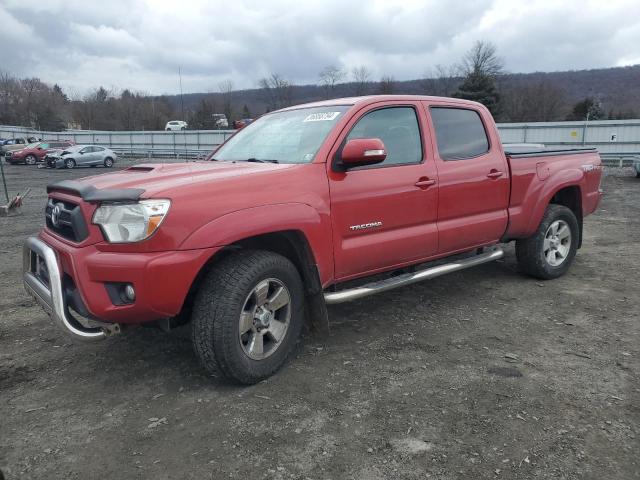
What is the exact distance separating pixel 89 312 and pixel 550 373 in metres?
2.92

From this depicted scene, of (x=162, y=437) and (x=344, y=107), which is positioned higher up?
(x=344, y=107)

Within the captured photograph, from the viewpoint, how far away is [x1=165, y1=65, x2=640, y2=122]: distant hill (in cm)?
6200

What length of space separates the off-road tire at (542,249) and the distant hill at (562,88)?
58.5 meters

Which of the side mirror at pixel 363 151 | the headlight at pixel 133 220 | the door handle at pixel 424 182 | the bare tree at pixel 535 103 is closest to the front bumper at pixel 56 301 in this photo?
the headlight at pixel 133 220

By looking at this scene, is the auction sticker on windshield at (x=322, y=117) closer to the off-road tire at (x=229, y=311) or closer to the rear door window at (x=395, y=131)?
the rear door window at (x=395, y=131)

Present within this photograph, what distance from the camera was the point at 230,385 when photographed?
3170 millimetres

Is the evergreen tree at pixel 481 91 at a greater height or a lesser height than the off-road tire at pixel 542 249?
greater

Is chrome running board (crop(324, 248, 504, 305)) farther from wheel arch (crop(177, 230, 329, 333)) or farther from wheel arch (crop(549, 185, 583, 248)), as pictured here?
wheel arch (crop(549, 185, 583, 248))

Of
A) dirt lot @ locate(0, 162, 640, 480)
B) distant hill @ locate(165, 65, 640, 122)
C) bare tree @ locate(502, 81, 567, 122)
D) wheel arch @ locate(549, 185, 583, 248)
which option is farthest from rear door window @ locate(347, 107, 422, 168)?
distant hill @ locate(165, 65, 640, 122)

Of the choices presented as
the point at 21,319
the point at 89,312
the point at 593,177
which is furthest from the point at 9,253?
the point at 593,177

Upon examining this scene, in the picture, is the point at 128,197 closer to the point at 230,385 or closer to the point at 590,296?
Answer: the point at 230,385

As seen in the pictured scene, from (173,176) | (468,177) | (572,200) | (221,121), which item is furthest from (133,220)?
(221,121)

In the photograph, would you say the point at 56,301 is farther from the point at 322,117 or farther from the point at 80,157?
the point at 80,157

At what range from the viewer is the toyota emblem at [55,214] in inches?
124
